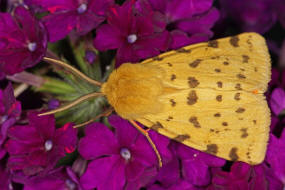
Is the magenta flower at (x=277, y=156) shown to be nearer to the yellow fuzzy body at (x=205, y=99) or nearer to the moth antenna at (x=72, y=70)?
the yellow fuzzy body at (x=205, y=99)

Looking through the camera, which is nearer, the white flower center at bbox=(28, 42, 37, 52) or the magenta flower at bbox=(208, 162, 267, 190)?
the magenta flower at bbox=(208, 162, 267, 190)

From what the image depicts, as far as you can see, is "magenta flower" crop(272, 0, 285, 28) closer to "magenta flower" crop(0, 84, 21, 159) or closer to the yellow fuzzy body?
the yellow fuzzy body

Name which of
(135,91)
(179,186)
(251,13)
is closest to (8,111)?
(135,91)

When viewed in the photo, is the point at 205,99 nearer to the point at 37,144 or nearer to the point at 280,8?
the point at 37,144

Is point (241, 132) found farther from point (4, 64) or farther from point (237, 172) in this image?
point (4, 64)

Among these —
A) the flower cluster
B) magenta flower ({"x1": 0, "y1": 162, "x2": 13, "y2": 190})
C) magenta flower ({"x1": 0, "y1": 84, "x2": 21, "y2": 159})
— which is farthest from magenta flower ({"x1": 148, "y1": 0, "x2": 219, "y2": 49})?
magenta flower ({"x1": 0, "y1": 162, "x2": 13, "y2": 190})
